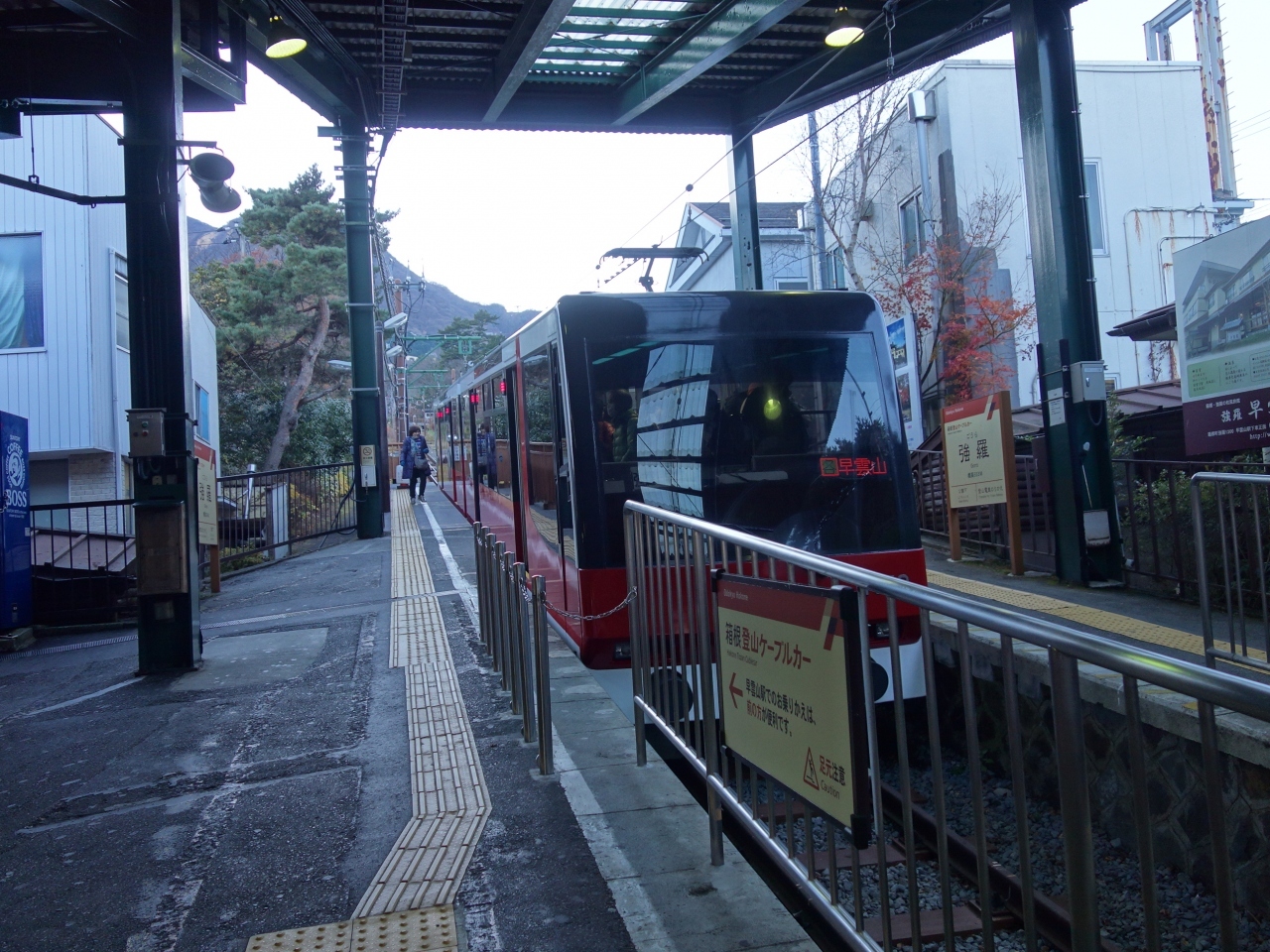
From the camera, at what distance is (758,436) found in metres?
6.43

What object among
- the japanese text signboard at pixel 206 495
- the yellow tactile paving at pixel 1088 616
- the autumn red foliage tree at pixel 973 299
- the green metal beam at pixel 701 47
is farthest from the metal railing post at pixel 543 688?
the autumn red foliage tree at pixel 973 299

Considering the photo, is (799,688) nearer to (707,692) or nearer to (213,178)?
(707,692)

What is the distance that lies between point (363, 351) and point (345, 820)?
13.9 m

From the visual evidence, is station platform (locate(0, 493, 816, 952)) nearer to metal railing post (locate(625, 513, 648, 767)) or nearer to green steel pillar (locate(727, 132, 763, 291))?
metal railing post (locate(625, 513, 648, 767))

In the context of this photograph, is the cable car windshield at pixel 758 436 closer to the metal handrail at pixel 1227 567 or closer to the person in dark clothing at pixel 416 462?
the metal handrail at pixel 1227 567

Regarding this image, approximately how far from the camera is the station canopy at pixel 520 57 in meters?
8.45

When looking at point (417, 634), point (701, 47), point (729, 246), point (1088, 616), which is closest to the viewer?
point (1088, 616)

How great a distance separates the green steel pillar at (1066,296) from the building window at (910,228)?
11.0m

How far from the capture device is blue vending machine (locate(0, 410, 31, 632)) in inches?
372

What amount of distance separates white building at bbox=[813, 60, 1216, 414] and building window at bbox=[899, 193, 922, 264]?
858mm

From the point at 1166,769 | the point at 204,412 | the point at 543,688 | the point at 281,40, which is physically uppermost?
the point at 281,40

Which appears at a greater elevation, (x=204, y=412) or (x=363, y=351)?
(x=363, y=351)

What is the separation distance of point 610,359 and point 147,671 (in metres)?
4.33

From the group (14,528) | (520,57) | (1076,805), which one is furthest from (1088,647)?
(520,57)
